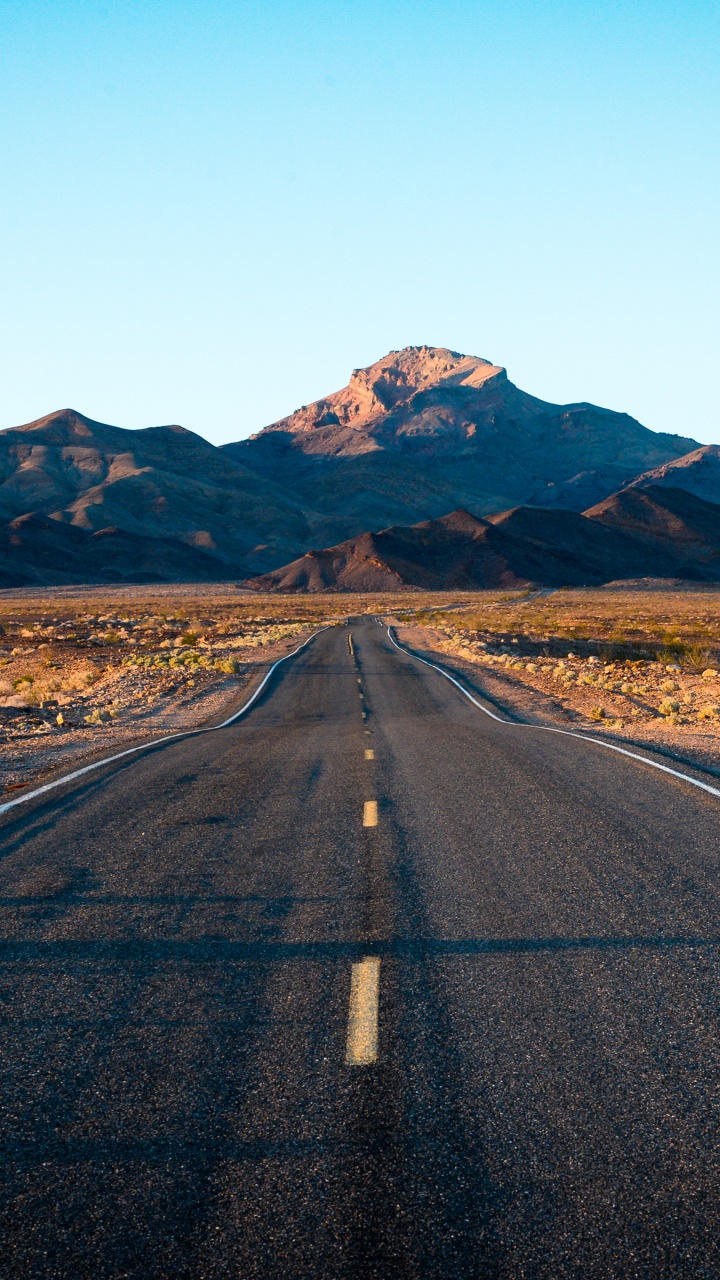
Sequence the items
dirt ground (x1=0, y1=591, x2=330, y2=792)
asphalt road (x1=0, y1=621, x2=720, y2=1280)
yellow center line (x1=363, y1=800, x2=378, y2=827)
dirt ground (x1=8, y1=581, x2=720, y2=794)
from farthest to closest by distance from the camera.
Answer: dirt ground (x1=8, y1=581, x2=720, y2=794) → dirt ground (x1=0, y1=591, x2=330, y2=792) → yellow center line (x1=363, y1=800, x2=378, y2=827) → asphalt road (x1=0, y1=621, x2=720, y2=1280)

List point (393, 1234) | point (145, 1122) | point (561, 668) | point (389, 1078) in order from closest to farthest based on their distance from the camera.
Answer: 1. point (393, 1234)
2. point (145, 1122)
3. point (389, 1078)
4. point (561, 668)

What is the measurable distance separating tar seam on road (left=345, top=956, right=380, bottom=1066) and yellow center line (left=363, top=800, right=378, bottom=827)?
385cm

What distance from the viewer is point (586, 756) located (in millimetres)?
14125

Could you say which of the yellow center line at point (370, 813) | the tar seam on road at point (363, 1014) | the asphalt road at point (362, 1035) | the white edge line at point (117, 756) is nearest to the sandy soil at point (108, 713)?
the white edge line at point (117, 756)

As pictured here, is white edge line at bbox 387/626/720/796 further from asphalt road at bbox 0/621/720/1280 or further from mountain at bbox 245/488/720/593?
mountain at bbox 245/488/720/593

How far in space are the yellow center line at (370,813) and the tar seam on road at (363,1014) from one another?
12.6 feet

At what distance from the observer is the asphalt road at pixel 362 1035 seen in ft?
11.2

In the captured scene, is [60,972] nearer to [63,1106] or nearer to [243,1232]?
[63,1106]

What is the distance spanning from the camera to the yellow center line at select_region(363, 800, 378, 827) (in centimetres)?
977

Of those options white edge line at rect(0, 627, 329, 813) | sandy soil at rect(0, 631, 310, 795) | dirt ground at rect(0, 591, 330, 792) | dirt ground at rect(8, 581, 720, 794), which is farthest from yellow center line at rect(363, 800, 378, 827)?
dirt ground at rect(8, 581, 720, 794)

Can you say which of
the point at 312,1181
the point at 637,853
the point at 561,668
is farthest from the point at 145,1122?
the point at 561,668

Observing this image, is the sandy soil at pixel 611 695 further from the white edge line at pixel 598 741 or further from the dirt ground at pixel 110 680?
the dirt ground at pixel 110 680

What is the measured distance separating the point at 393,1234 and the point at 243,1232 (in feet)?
1.74

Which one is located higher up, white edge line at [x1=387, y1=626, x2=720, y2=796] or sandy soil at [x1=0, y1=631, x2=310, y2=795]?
white edge line at [x1=387, y1=626, x2=720, y2=796]
